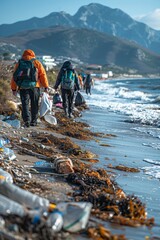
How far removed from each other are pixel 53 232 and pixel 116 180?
9.97ft

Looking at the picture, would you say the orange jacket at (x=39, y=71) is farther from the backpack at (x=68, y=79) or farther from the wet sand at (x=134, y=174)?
the backpack at (x=68, y=79)

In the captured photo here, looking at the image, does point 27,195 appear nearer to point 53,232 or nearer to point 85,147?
point 53,232

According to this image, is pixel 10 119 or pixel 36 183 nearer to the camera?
pixel 36 183

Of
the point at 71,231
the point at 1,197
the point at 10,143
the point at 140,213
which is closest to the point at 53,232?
the point at 71,231

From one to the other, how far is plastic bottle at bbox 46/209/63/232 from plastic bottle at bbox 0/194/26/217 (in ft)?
0.63

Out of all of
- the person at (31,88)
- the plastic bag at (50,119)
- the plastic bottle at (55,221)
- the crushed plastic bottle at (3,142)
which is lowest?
the plastic bag at (50,119)

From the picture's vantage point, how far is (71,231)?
3.14 m

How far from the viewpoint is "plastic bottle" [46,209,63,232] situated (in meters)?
2.92

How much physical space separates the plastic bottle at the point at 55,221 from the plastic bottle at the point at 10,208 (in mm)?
191

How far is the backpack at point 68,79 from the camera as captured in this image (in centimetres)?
1210

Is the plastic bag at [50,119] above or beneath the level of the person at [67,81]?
beneath

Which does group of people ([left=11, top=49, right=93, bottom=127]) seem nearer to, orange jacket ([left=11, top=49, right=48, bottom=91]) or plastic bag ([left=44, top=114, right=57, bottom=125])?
orange jacket ([left=11, top=49, right=48, bottom=91])

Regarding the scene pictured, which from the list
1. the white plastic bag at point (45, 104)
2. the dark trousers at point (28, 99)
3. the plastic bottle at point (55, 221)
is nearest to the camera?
the plastic bottle at point (55, 221)

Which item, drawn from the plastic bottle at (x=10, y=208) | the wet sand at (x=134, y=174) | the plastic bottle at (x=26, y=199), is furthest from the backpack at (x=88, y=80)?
the plastic bottle at (x=10, y=208)
